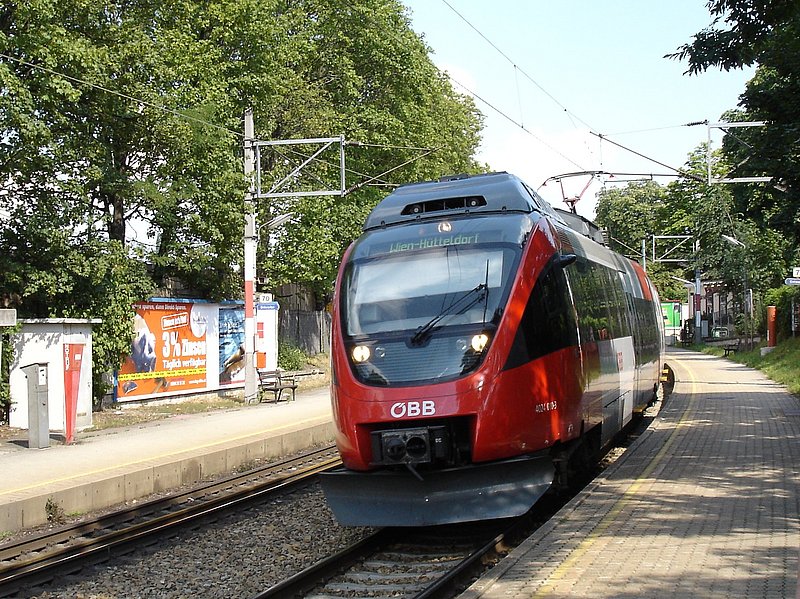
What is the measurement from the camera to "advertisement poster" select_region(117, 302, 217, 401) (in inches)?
879

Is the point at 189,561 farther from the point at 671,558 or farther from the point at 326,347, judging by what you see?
the point at 326,347

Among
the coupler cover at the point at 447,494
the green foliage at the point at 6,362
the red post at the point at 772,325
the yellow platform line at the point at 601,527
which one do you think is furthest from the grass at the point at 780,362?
the green foliage at the point at 6,362

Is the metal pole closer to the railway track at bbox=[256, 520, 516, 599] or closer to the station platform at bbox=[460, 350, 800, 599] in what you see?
the station platform at bbox=[460, 350, 800, 599]

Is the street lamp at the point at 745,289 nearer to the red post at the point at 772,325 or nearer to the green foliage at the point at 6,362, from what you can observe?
the red post at the point at 772,325

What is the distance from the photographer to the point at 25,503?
1089 centimetres

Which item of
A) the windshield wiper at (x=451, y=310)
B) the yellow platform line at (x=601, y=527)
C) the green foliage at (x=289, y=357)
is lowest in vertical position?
the yellow platform line at (x=601, y=527)

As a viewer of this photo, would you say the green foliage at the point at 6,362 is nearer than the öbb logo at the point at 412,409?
No

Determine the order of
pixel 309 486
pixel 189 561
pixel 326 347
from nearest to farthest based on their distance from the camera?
pixel 189 561 < pixel 309 486 < pixel 326 347

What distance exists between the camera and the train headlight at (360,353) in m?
9.21

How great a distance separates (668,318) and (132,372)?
56.3 metres

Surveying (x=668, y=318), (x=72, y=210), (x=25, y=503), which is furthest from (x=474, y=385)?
(x=668, y=318)

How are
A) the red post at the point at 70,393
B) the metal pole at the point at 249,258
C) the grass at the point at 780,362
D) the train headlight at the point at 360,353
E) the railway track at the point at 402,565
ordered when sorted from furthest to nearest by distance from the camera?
the grass at the point at 780,362
the metal pole at the point at 249,258
the red post at the point at 70,393
the train headlight at the point at 360,353
the railway track at the point at 402,565

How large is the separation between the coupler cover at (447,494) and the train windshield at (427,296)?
0.86 meters

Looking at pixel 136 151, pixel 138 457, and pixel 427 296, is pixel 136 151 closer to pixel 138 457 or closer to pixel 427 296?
pixel 138 457
